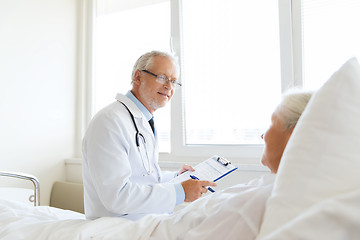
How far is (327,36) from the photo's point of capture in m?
1.90

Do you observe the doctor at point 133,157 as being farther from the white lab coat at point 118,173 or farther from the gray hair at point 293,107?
the gray hair at point 293,107

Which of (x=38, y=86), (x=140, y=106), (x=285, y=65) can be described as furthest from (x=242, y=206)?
(x=38, y=86)

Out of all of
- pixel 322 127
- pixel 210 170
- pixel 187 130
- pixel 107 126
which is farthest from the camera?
pixel 187 130

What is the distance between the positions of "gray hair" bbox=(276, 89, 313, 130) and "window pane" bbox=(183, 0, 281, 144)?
115 centimetres

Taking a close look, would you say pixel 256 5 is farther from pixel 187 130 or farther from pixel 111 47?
pixel 111 47

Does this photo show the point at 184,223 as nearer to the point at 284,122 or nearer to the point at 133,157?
the point at 284,122

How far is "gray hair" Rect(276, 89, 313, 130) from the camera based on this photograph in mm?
916

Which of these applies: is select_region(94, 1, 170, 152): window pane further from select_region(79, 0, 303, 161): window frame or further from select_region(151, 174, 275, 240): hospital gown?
select_region(151, 174, 275, 240): hospital gown

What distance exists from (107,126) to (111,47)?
1.64 m

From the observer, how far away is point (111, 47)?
2832mm

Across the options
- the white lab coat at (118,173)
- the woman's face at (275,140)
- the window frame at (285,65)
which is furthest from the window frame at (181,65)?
the woman's face at (275,140)

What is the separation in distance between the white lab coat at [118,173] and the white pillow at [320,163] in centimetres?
74

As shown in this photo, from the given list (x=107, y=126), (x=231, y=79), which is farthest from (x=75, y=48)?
(x=107, y=126)

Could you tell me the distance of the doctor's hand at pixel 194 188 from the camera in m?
1.37
